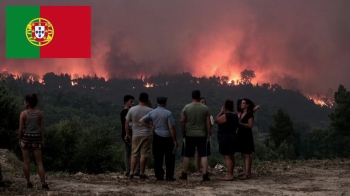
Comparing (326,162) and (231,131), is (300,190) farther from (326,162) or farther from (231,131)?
(326,162)

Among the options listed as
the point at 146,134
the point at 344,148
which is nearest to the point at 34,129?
the point at 146,134

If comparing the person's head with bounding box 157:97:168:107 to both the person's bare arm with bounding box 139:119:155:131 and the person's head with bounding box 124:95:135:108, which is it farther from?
the person's head with bounding box 124:95:135:108

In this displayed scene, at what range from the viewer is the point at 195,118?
40.0ft

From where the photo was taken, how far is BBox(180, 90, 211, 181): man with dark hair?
39.9ft

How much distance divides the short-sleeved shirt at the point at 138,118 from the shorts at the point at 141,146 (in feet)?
0.34

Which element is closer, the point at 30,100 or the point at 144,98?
the point at 30,100

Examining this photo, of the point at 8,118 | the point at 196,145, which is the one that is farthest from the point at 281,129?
the point at 196,145

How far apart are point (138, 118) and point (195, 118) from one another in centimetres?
146

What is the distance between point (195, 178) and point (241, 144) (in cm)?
157

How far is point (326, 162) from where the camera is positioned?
62.8 feet

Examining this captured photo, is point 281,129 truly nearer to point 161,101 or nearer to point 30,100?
point 161,101

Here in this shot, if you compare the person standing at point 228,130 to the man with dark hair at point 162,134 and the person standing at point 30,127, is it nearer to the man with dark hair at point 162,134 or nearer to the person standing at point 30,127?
the man with dark hair at point 162,134

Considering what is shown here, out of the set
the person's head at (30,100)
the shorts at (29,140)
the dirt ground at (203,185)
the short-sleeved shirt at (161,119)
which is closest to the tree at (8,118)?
the dirt ground at (203,185)

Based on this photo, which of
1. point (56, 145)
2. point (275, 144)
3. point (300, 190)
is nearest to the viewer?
point (300, 190)
